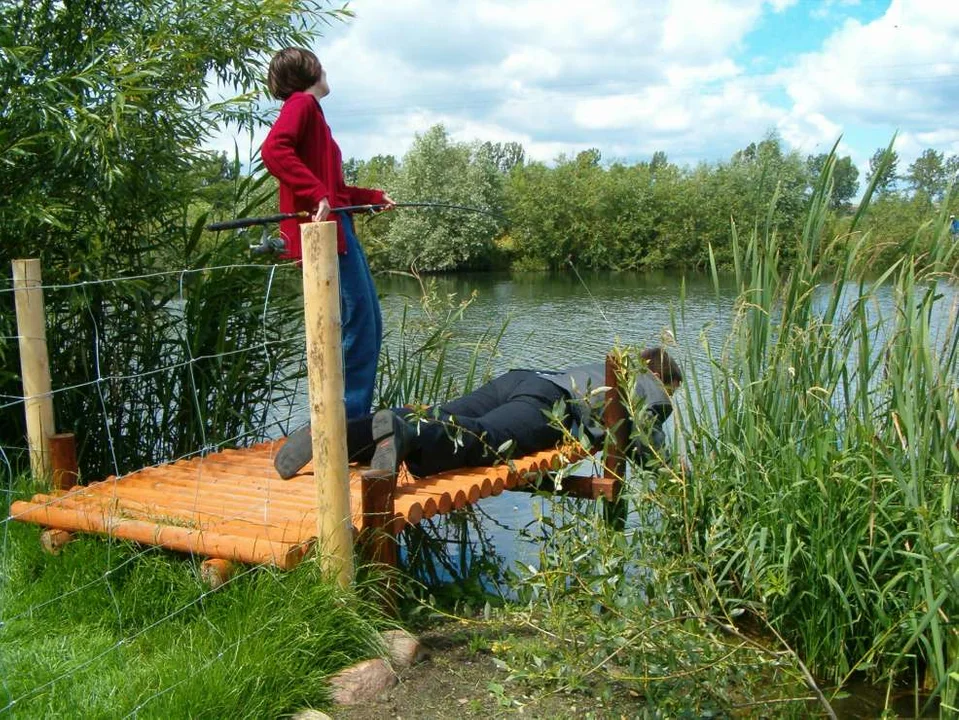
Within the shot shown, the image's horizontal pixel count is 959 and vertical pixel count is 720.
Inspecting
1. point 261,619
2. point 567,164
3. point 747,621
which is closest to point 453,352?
point 747,621

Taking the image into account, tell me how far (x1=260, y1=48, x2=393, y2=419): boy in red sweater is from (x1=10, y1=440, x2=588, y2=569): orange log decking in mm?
468

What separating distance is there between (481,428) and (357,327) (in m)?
0.62

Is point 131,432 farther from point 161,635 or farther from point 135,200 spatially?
point 161,635

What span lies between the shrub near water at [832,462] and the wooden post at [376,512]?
2.99 feet

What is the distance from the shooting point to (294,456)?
355cm

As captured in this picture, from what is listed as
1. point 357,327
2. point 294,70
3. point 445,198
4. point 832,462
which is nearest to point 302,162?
point 294,70

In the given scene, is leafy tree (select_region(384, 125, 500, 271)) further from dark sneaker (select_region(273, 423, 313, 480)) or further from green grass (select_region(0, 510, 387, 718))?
green grass (select_region(0, 510, 387, 718))

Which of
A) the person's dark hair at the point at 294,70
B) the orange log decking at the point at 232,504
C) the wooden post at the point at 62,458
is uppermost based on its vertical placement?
the person's dark hair at the point at 294,70

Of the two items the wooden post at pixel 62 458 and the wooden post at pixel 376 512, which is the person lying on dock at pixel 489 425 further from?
the wooden post at pixel 62 458

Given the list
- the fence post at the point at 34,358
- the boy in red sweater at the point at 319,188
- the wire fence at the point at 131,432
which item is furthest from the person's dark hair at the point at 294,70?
the fence post at the point at 34,358

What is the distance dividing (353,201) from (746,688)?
2.32 metres

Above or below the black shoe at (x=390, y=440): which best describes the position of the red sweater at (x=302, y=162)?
above

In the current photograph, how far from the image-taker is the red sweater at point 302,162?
351 centimetres

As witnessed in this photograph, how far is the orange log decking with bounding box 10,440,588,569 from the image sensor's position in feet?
9.57
